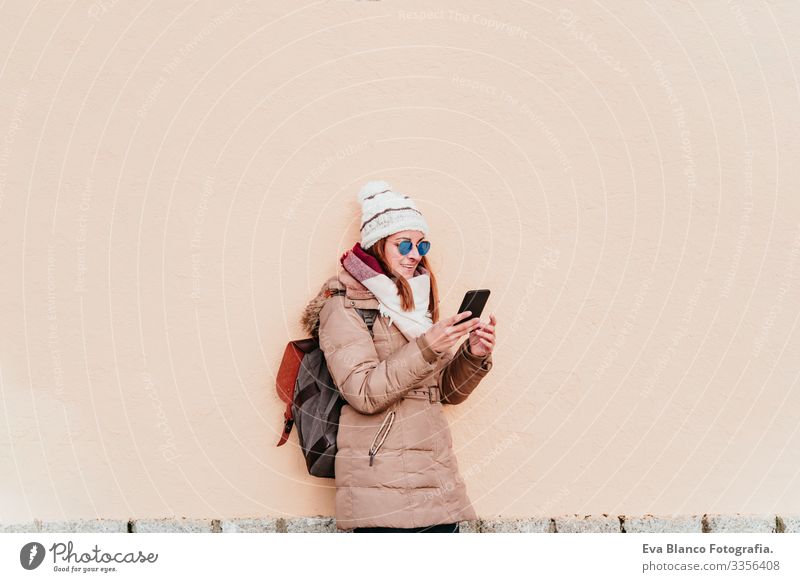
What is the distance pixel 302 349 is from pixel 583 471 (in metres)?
1.51

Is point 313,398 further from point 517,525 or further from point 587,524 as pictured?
point 587,524

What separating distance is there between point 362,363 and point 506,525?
1287 mm

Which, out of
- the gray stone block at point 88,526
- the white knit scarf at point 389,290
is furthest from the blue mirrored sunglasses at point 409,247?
the gray stone block at point 88,526

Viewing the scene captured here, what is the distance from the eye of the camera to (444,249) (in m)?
4.59

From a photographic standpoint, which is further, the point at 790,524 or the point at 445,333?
the point at 790,524

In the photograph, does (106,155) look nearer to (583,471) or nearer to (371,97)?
(371,97)

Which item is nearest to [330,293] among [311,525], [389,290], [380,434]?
[389,290]

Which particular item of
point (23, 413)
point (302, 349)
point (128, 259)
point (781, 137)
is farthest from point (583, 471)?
point (23, 413)

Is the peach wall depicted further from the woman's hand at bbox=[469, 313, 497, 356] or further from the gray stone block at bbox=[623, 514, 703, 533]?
the woman's hand at bbox=[469, 313, 497, 356]

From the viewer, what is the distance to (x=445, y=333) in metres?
3.71

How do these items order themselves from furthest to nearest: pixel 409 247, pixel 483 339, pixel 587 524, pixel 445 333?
pixel 587 524 → pixel 409 247 → pixel 483 339 → pixel 445 333

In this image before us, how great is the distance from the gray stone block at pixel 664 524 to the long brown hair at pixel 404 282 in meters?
1.44

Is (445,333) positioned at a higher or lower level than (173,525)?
higher

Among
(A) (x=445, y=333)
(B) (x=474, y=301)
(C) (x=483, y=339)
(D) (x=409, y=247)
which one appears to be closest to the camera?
(A) (x=445, y=333)
